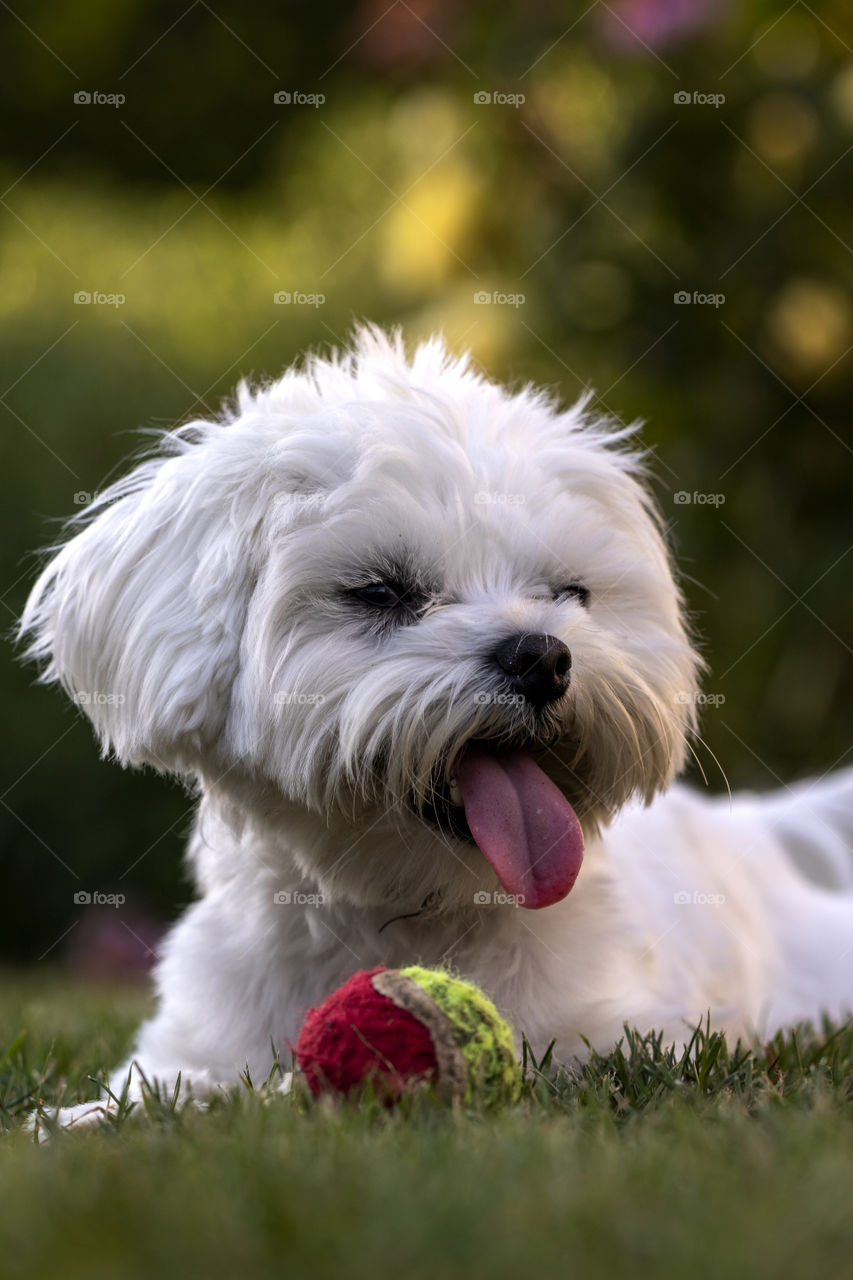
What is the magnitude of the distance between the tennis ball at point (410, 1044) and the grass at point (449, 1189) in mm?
54

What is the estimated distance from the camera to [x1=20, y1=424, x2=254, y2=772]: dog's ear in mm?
2514

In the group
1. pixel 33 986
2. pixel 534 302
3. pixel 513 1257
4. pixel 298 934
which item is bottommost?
pixel 33 986

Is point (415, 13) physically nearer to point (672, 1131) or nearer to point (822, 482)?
point (822, 482)

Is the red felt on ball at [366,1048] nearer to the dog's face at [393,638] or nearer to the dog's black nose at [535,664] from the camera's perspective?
the dog's face at [393,638]

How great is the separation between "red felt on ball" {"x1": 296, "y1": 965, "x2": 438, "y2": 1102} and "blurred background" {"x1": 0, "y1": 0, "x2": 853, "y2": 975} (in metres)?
3.84

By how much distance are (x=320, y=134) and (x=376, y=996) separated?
9822 mm

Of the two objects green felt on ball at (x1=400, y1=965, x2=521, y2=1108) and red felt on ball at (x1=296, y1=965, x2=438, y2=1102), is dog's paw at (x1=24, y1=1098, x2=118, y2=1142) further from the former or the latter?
green felt on ball at (x1=400, y1=965, x2=521, y2=1108)

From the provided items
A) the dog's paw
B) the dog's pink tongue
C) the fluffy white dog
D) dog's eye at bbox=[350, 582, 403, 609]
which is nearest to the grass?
the dog's paw

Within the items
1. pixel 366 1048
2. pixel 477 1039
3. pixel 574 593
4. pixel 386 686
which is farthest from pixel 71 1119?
pixel 574 593

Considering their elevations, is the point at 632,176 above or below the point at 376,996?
above

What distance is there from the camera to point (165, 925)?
287 inches

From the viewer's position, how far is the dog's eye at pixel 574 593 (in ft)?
8.46

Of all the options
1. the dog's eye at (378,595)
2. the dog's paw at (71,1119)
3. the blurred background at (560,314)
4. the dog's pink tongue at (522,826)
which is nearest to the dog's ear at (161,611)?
the dog's eye at (378,595)

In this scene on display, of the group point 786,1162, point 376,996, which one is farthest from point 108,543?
point 786,1162
